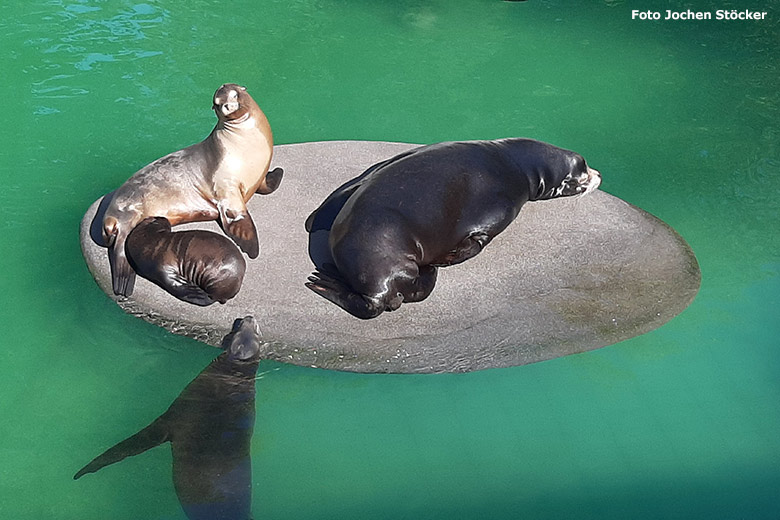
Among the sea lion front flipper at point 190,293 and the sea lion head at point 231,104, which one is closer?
the sea lion front flipper at point 190,293

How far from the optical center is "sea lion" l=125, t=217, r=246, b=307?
4738mm

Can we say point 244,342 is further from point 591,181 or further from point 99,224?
point 591,181

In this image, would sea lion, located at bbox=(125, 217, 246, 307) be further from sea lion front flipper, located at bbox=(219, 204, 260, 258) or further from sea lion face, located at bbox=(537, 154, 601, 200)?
sea lion face, located at bbox=(537, 154, 601, 200)

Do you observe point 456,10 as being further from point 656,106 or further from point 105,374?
point 105,374

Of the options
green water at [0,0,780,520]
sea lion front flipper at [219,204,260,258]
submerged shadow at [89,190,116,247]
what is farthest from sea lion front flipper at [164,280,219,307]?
submerged shadow at [89,190,116,247]

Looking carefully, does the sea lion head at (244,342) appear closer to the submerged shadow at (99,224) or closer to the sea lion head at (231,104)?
the submerged shadow at (99,224)

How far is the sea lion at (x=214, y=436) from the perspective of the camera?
143 inches

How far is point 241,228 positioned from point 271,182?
28.1 inches

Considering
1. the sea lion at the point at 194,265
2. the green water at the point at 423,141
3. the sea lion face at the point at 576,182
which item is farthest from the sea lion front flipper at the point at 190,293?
the sea lion face at the point at 576,182

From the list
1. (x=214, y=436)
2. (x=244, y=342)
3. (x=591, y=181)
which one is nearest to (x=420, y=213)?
(x=244, y=342)

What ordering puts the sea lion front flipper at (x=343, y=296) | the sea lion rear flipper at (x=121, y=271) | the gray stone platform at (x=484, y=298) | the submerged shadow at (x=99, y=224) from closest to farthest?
1. the gray stone platform at (x=484, y=298)
2. the sea lion front flipper at (x=343, y=296)
3. the sea lion rear flipper at (x=121, y=271)
4. the submerged shadow at (x=99, y=224)

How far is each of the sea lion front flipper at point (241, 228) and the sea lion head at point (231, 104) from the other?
59cm

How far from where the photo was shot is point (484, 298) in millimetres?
4938

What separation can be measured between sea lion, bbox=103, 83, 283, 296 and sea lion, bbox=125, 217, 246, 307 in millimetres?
348
